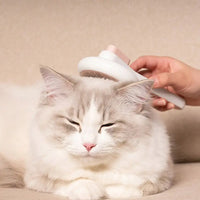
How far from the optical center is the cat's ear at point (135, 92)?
5.16 feet

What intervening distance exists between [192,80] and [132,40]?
62 cm

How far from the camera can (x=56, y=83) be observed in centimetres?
162

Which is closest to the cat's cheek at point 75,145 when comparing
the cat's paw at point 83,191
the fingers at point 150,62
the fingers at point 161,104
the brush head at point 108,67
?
the cat's paw at point 83,191

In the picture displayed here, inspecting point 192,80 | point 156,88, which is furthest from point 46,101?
point 192,80

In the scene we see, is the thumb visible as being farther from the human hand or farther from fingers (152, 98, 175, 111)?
fingers (152, 98, 175, 111)

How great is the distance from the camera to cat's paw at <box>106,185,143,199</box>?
62.9 inches

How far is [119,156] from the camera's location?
5.16 feet

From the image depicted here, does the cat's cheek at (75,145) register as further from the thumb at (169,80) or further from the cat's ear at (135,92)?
the thumb at (169,80)

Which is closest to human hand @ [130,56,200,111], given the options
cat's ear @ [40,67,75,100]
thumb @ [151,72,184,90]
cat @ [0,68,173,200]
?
thumb @ [151,72,184,90]

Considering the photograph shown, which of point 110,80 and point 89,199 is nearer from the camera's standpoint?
point 89,199

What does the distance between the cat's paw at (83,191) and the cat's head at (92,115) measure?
96mm

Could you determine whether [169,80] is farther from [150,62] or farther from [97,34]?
[97,34]

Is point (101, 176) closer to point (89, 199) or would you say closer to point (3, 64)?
point (89, 199)

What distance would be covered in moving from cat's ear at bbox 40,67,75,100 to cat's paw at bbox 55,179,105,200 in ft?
1.27
